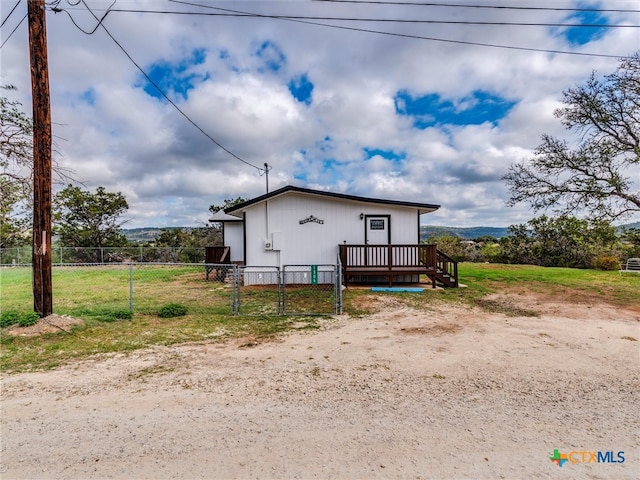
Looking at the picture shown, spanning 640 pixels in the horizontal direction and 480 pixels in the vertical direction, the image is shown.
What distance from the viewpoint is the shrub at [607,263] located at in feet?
58.6

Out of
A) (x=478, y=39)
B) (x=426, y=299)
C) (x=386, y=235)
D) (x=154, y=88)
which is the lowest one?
(x=426, y=299)

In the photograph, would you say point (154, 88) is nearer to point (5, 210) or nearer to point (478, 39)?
point (5, 210)

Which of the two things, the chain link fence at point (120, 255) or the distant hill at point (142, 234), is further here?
the distant hill at point (142, 234)

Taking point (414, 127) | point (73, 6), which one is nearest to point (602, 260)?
point (414, 127)

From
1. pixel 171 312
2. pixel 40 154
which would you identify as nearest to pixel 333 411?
pixel 171 312

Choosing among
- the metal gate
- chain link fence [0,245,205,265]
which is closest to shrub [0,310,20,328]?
the metal gate

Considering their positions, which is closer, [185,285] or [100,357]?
[100,357]

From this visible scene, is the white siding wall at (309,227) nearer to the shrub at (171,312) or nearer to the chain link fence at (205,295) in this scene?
the chain link fence at (205,295)

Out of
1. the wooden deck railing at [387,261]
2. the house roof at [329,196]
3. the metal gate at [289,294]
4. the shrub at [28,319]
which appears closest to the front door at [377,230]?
the wooden deck railing at [387,261]

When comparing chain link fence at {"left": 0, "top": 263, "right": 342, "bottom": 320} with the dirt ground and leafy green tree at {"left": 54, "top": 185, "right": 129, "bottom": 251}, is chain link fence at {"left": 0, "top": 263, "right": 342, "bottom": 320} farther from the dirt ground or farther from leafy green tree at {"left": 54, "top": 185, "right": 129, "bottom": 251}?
leafy green tree at {"left": 54, "top": 185, "right": 129, "bottom": 251}

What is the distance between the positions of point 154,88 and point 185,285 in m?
7.40

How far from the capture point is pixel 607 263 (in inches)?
709

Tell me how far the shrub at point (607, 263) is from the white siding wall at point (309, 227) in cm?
1416

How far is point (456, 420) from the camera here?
2.95m
